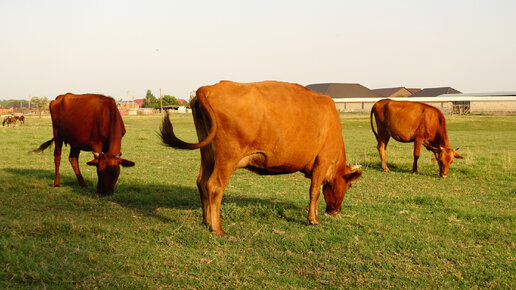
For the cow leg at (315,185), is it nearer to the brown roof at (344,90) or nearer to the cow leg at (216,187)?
the cow leg at (216,187)

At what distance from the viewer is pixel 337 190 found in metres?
7.41

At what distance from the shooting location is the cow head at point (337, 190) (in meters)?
7.40

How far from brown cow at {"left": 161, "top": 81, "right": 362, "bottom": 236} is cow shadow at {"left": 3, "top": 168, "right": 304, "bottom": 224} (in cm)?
98

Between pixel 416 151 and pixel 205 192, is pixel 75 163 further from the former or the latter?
pixel 416 151

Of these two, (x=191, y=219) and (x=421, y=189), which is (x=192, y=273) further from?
(x=421, y=189)

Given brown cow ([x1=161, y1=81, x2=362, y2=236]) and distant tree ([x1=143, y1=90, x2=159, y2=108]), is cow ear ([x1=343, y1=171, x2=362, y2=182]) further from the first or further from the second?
distant tree ([x1=143, y1=90, x2=159, y2=108])

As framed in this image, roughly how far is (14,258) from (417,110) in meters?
12.8

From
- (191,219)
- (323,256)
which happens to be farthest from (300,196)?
(323,256)

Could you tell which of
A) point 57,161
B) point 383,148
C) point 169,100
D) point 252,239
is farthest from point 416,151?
point 169,100

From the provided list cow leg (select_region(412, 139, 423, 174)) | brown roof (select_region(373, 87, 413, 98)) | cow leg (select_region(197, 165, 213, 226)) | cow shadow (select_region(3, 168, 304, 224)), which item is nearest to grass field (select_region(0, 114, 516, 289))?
cow shadow (select_region(3, 168, 304, 224))

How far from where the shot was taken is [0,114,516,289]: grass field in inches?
181

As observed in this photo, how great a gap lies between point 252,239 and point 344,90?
98.7 meters

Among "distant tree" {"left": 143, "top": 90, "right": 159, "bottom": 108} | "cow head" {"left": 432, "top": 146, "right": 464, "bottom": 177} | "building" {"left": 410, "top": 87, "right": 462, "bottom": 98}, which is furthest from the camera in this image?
"distant tree" {"left": 143, "top": 90, "right": 159, "bottom": 108}

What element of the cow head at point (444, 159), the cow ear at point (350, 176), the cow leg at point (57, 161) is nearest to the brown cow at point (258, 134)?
the cow ear at point (350, 176)
